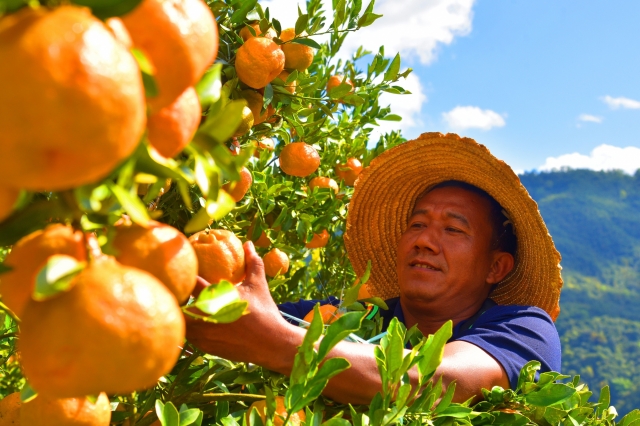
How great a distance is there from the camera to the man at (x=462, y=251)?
158 cm

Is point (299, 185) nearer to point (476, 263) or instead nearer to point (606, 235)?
point (476, 263)

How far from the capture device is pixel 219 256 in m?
0.78

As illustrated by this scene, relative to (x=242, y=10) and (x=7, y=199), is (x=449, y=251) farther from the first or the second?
(x=7, y=199)

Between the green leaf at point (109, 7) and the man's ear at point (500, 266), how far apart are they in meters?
1.81

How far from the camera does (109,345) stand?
381mm

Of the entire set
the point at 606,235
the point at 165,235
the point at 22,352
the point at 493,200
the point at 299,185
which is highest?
the point at 606,235

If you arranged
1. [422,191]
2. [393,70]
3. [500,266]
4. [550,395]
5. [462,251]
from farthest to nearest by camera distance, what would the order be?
[422,191] → [500,266] → [462,251] → [393,70] → [550,395]

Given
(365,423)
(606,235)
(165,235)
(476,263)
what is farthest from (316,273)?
(606,235)

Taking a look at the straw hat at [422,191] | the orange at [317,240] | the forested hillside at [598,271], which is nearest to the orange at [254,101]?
the orange at [317,240]

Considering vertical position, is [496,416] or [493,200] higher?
[493,200]

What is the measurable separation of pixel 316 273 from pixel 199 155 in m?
2.21

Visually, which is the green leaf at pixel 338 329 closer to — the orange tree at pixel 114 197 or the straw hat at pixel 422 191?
the orange tree at pixel 114 197

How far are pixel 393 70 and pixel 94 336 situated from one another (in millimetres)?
1487

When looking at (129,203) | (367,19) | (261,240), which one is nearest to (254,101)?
(367,19)
